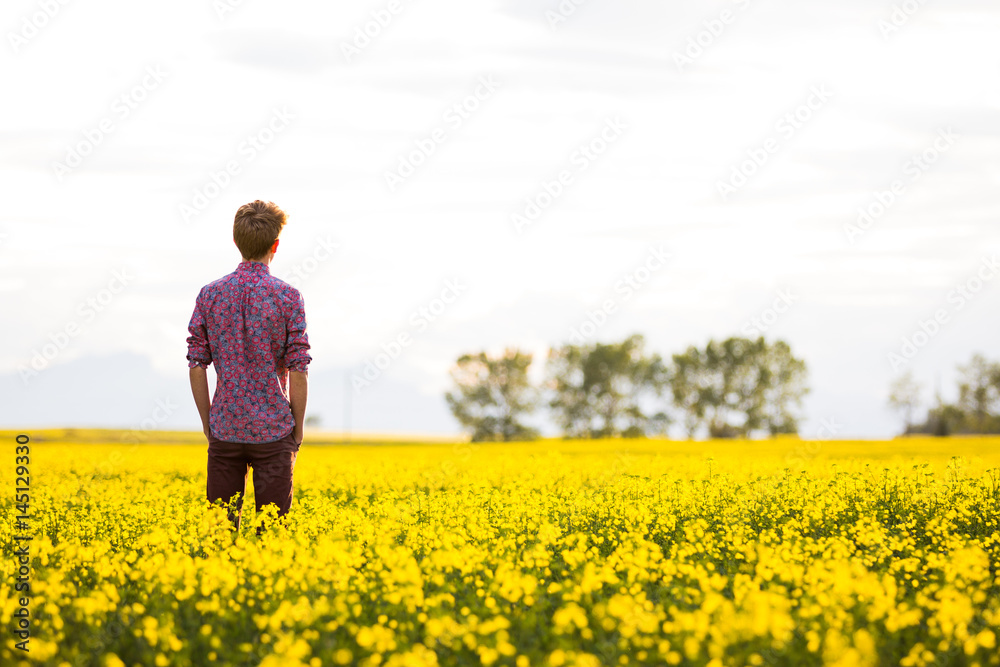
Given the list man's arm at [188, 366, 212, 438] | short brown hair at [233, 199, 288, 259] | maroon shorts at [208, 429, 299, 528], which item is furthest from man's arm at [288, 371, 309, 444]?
short brown hair at [233, 199, 288, 259]

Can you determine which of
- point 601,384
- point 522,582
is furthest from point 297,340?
point 601,384

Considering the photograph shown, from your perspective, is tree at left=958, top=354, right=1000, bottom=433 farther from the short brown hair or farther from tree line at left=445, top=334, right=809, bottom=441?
the short brown hair

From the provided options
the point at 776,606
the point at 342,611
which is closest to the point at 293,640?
the point at 342,611

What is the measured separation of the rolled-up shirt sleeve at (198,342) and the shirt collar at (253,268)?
1.32 ft

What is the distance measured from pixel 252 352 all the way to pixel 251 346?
5cm

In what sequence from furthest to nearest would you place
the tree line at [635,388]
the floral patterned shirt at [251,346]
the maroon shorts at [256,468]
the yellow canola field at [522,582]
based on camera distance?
the tree line at [635,388]
the maroon shorts at [256,468]
the floral patterned shirt at [251,346]
the yellow canola field at [522,582]

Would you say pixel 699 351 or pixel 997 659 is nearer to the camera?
pixel 997 659

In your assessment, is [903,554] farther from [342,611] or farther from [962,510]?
[342,611]

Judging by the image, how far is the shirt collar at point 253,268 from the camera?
6699 mm

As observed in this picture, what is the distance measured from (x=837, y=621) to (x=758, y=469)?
402 inches

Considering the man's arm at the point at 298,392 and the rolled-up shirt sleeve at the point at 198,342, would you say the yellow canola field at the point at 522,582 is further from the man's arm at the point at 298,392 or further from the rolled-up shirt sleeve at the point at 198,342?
the rolled-up shirt sleeve at the point at 198,342

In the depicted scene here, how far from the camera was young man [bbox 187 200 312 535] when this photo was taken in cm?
658

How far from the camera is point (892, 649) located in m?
5.79

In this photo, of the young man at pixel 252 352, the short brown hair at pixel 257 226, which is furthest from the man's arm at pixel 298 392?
the short brown hair at pixel 257 226
